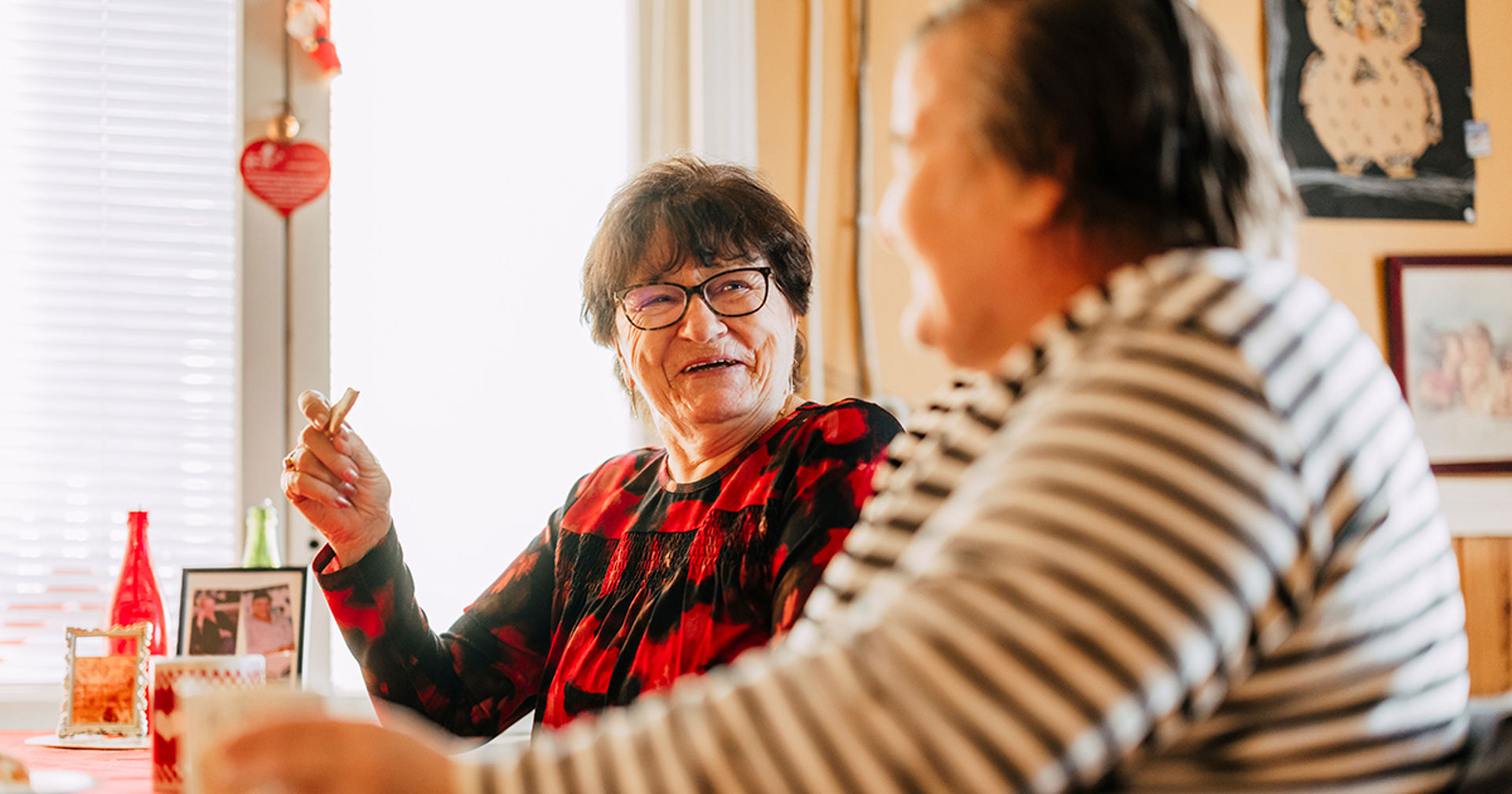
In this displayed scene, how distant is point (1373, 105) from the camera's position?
7.78 ft

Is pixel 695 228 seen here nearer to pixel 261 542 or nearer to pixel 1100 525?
pixel 261 542

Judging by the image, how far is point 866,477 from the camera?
1172 mm

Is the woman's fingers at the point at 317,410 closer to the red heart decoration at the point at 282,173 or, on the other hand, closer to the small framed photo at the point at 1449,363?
the red heart decoration at the point at 282,173

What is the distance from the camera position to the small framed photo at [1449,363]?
2371 mm

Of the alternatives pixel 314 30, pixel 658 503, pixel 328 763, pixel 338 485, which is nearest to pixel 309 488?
pixel 338 485

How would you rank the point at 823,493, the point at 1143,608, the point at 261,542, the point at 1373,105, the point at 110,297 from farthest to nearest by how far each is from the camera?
the point at 1373,105 → the point at 110,297 → the point at 261,542 → the point at 823,493 → the point at 1143,608

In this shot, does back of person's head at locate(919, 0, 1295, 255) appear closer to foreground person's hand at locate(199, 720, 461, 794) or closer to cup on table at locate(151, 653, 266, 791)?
foreground person's hand at locate(199, 720, 461, 794)

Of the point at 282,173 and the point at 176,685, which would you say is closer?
the point at 176,685

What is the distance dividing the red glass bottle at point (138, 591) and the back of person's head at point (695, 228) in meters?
0.78

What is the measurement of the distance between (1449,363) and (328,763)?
8.27 feet

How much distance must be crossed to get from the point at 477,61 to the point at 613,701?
141 centimetres

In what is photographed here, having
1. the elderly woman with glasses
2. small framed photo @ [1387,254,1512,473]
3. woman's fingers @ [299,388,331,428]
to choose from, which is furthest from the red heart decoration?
small framed photo @ [1387,254,1512,473]

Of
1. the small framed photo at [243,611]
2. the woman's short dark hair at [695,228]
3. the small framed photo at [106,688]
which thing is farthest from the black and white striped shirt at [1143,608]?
the small framed photo at [106,688]

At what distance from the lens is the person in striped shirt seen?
1.38ft
